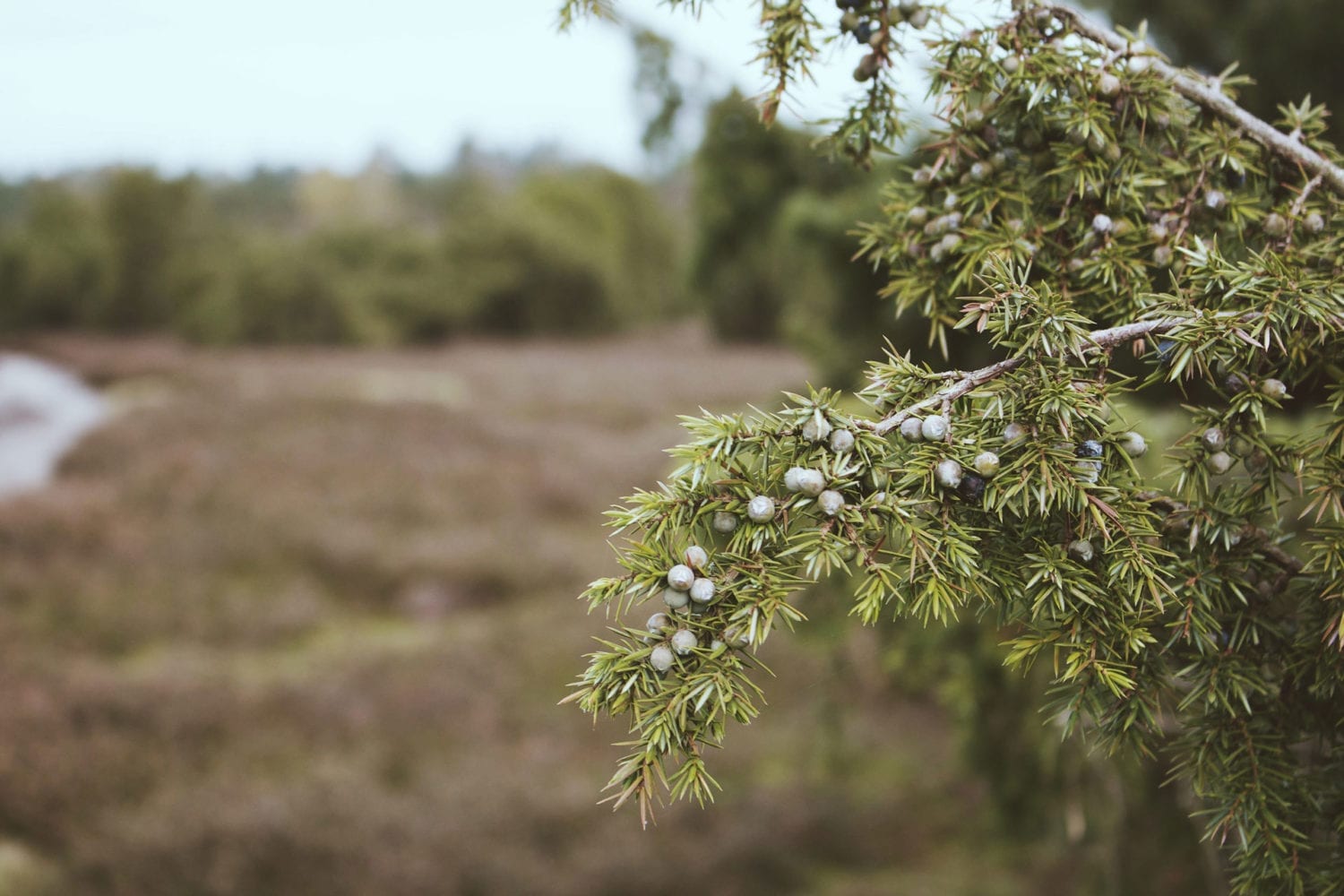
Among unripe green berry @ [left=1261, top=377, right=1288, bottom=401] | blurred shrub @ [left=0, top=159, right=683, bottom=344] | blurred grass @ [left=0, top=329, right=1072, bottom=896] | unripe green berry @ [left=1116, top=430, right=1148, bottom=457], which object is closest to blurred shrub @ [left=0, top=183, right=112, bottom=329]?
blurred shrub @ [left=0, top=159, right=683, bottom=344]

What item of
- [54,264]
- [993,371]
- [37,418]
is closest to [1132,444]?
[993,371]

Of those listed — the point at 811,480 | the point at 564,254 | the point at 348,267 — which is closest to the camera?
the point at 811,480

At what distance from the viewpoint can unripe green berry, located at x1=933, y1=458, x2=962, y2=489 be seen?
3.50 feet

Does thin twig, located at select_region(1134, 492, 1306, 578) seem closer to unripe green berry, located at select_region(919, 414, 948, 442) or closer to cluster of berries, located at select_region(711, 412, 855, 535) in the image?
unripe green berry, located at select_region(919, 414, 948, 442)

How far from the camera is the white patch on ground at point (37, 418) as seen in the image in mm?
15391

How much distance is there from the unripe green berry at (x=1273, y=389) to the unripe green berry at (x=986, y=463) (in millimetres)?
401

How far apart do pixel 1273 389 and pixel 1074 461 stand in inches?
11.9

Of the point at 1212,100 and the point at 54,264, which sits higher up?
the point at 1212,100

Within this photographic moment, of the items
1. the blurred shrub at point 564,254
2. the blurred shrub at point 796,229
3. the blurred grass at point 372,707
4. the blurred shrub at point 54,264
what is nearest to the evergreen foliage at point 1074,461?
the blurred grass at point 372,707

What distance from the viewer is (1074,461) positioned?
1.11 m

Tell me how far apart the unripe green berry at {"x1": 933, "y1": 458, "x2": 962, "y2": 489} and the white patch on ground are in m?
16.0

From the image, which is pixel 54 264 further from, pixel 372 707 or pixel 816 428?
pixel 816 428

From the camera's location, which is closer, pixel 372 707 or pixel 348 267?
pixel 372 707

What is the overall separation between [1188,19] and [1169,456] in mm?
5357
